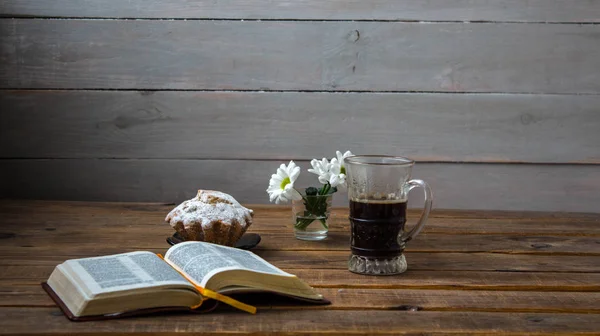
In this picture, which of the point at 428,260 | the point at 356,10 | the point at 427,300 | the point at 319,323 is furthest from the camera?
the point at 356,10

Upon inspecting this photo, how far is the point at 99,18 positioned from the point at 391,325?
1501mm

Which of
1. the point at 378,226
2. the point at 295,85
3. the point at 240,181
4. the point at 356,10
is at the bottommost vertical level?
the point at 240,181

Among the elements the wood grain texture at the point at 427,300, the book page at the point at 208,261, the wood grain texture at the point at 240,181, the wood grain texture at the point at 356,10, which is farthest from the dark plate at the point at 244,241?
the wood grain texture at the point at 356,10

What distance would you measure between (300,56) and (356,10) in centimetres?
21

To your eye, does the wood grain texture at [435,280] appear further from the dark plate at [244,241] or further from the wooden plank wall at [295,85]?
the wooden plank wall at [295,85]

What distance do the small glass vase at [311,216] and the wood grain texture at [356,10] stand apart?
0.84 metres

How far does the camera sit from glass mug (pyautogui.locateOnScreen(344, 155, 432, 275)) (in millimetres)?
1160

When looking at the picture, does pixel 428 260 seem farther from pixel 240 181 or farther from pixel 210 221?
pixel 240 181

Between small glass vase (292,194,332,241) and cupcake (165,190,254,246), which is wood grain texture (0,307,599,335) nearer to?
cupcake (165,190,254,246)

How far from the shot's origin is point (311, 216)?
144 centimetres

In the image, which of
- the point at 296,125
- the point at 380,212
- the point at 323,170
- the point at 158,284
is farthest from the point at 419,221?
the point at 296,125

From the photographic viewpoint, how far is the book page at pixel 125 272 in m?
0.98

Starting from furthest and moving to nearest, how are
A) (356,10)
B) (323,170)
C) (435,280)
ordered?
(356,10)
(323,170)
(435,280)

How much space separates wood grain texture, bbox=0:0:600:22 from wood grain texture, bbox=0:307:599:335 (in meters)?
1.28
